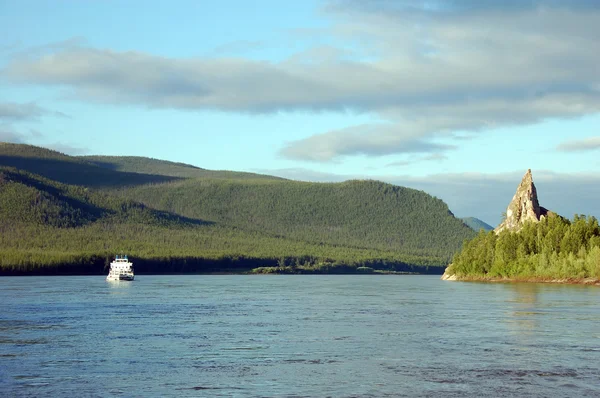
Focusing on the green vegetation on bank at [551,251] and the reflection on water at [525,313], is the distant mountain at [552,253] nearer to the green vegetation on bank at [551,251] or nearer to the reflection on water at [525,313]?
the green vegetation on bank at [551,251]

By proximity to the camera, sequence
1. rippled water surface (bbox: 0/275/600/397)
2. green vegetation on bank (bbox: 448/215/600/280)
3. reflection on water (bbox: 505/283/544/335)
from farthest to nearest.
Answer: green vegetation on bank (bbox: 448/215/600/280), reflection on water (bbox: 505/283/544/335), rippled water surface (bbox: 0/275/600/397)

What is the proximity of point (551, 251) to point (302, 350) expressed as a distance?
134 m

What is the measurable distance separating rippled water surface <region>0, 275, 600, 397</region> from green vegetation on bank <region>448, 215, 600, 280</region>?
232 ft

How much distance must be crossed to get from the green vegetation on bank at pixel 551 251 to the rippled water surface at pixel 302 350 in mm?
70705

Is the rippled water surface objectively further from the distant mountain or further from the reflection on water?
the distant mountain

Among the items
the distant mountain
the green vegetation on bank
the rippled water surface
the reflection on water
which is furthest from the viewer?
the green vegetation on bank

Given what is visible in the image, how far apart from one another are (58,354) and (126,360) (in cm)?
600

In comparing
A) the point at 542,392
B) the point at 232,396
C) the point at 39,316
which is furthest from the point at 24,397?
the point at 39,316

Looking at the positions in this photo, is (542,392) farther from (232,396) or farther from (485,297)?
(485,297)

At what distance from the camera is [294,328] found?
3127 inches

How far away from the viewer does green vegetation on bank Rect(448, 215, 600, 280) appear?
175 meters

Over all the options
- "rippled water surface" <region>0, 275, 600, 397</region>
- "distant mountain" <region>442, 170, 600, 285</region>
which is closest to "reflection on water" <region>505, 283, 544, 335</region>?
"rippled water surface" <region>0, 275, 600, 397</region>

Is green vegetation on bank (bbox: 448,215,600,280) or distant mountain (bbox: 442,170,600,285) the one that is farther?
green vegetation on bank (bbox: 448,215,600,280)

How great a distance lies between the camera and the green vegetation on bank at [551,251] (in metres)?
175
